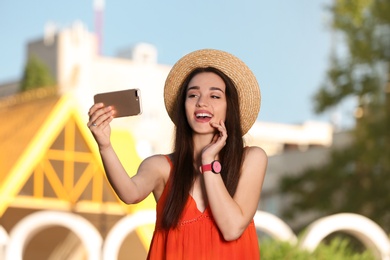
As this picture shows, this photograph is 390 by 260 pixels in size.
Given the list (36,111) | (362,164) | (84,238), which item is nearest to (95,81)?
(362,164)

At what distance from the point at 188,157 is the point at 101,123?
41 centimetres

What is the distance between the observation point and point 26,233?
13.8 metres

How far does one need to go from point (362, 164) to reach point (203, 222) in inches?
1121

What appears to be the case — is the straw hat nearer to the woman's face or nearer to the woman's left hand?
the woman's face

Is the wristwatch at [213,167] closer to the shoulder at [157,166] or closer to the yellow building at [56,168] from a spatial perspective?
the shoulder at [157,166]

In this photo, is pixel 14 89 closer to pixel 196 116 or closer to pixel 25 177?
pixel 25 177

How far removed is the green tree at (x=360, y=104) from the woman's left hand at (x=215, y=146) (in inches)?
1078

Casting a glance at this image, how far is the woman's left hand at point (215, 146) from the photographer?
3982mm

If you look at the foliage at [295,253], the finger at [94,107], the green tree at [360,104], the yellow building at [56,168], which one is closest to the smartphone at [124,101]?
the finger at [94,107]

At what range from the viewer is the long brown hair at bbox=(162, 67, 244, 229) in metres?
4.05

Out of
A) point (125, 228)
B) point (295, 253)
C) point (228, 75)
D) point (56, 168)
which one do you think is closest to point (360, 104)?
point (56, 168)

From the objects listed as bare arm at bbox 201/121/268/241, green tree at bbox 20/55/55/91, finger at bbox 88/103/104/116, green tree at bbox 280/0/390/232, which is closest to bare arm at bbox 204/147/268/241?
bare arm at bbox 201/121/268/241

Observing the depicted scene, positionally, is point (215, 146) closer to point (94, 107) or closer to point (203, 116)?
point (203, 116)

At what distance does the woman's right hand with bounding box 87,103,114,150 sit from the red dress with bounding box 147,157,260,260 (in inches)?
14.9
